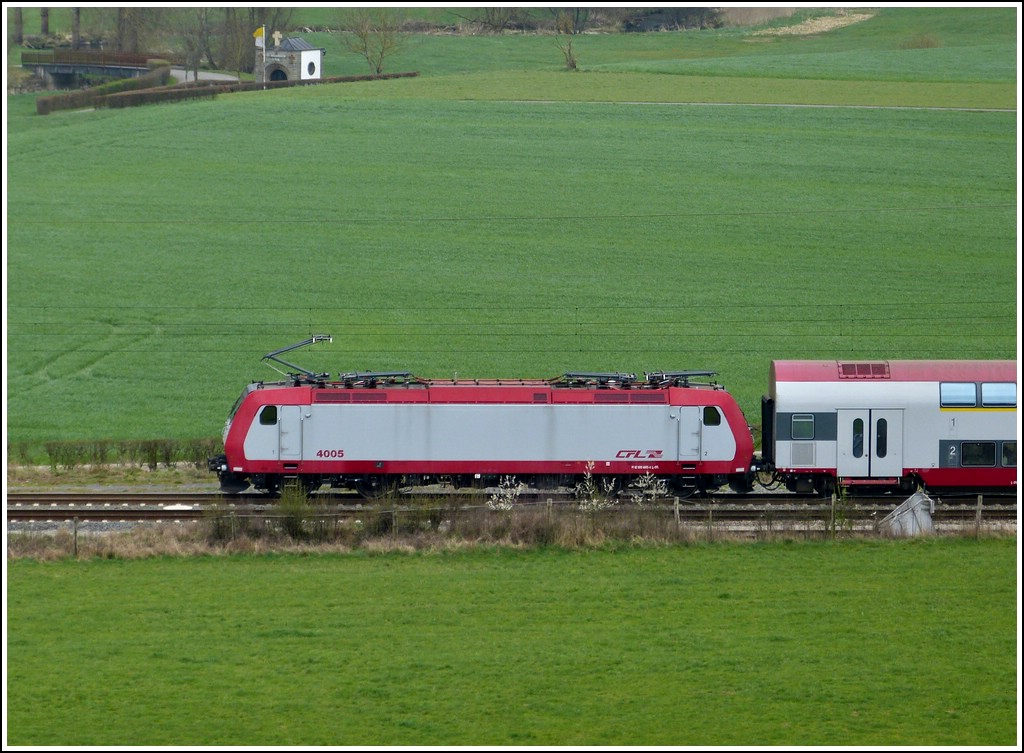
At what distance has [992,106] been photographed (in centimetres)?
6850

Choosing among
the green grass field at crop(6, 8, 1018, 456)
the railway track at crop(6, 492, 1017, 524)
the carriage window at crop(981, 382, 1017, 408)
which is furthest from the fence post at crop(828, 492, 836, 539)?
the green grass field at crop(6, 8, 1018, 456)

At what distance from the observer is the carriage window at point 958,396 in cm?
3059

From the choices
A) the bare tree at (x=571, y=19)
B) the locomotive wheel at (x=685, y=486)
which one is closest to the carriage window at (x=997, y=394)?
the locomotive wheel at (x=685, y=486)

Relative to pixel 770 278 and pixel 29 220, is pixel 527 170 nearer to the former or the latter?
pixel 770 278

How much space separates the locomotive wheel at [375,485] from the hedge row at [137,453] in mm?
6515

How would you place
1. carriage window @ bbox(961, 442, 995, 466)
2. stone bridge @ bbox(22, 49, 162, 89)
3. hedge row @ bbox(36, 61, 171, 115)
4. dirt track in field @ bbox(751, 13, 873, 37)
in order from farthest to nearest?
dirt track in field @ bbox(751, 13, 873, 37) < stone bridge @ bbox(22, 49, 162, 89) < hedge row @ bbox(36, 61, 171, 115) < carriage window @ bbox(961, 442, 995, 466)

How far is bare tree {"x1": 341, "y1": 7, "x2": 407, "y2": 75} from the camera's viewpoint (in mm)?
78312

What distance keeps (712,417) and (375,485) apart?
8088 mm

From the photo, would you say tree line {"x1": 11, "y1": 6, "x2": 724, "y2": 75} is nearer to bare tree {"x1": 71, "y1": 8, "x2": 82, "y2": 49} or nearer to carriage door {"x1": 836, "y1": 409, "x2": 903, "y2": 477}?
bare tree {"x1": 71, "y1": 8, "x2": 82, "y2": 49}

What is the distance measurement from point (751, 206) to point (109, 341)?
91.9 feet

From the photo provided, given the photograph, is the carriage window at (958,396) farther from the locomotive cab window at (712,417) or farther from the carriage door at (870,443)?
the locomotive cab window at (712,417)

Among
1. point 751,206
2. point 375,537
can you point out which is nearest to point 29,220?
point 751,206

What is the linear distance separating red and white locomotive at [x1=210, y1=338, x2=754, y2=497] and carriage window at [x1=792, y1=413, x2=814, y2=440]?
121cm

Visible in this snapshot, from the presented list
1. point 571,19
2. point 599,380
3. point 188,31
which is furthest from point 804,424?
point 188,31
